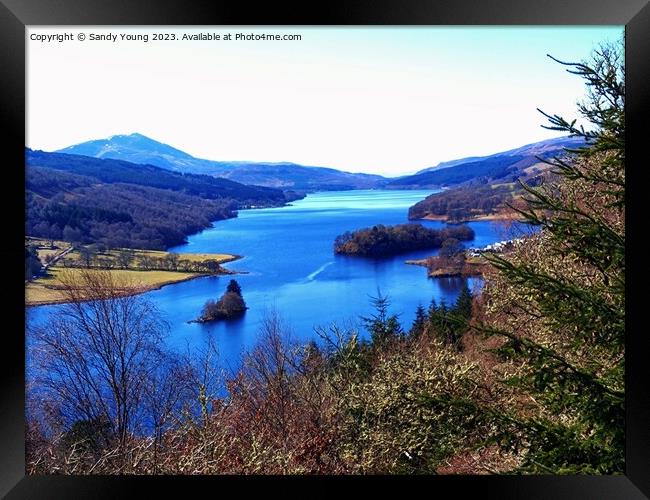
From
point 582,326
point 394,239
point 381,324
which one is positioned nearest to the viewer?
point 582,326

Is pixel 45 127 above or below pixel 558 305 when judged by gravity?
above

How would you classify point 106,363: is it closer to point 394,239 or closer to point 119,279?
point 119,279

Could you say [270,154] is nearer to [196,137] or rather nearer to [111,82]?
[196,137]

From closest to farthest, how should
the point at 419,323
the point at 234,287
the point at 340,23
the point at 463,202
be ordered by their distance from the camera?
the point at 340,23
the point at 419,323
the point at 463,202
the point at 234,287

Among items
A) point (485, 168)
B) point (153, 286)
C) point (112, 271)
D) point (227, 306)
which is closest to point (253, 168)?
point (227, 306)

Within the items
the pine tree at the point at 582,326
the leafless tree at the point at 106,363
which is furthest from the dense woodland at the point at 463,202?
the pine tree at the point at 582,326

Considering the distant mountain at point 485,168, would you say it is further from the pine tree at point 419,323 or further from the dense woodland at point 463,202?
the pine tree at point 419,323

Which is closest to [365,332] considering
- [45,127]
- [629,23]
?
[45,127]
